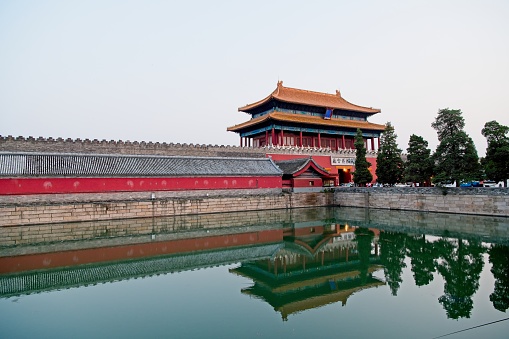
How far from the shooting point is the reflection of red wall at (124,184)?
19.7 meters

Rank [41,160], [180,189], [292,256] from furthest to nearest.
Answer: [180,189]
[41,160]
[292,256]

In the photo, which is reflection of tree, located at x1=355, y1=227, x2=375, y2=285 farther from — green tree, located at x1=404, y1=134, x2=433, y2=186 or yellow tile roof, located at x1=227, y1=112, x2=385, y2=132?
yellow tile roof, located at x1=227, y1=112, x2=385, y2=132

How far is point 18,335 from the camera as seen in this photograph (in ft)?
21.3

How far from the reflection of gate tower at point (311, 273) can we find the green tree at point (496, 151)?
9.29 meters

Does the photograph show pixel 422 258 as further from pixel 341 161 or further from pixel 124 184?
pixel 341 161

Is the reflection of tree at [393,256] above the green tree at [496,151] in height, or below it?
below

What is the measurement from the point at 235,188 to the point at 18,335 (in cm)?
2094

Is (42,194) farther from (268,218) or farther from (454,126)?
(454,126)

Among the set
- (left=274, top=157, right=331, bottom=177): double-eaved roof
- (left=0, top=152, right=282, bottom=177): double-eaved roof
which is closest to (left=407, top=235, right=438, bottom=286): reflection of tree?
(left=274, top=157, right=331, bottom=177): double-eaved roof

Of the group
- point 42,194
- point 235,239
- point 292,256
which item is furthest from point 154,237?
point 42,194

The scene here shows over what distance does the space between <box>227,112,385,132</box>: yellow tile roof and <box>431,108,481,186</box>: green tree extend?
51.0 feet

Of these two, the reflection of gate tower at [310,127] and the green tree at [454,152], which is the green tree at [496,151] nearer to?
the green tree at [454,152]

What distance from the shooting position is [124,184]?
74.5ft

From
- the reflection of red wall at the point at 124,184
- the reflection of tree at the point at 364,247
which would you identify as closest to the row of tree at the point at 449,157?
the reflection of tree at the point at 364,247
